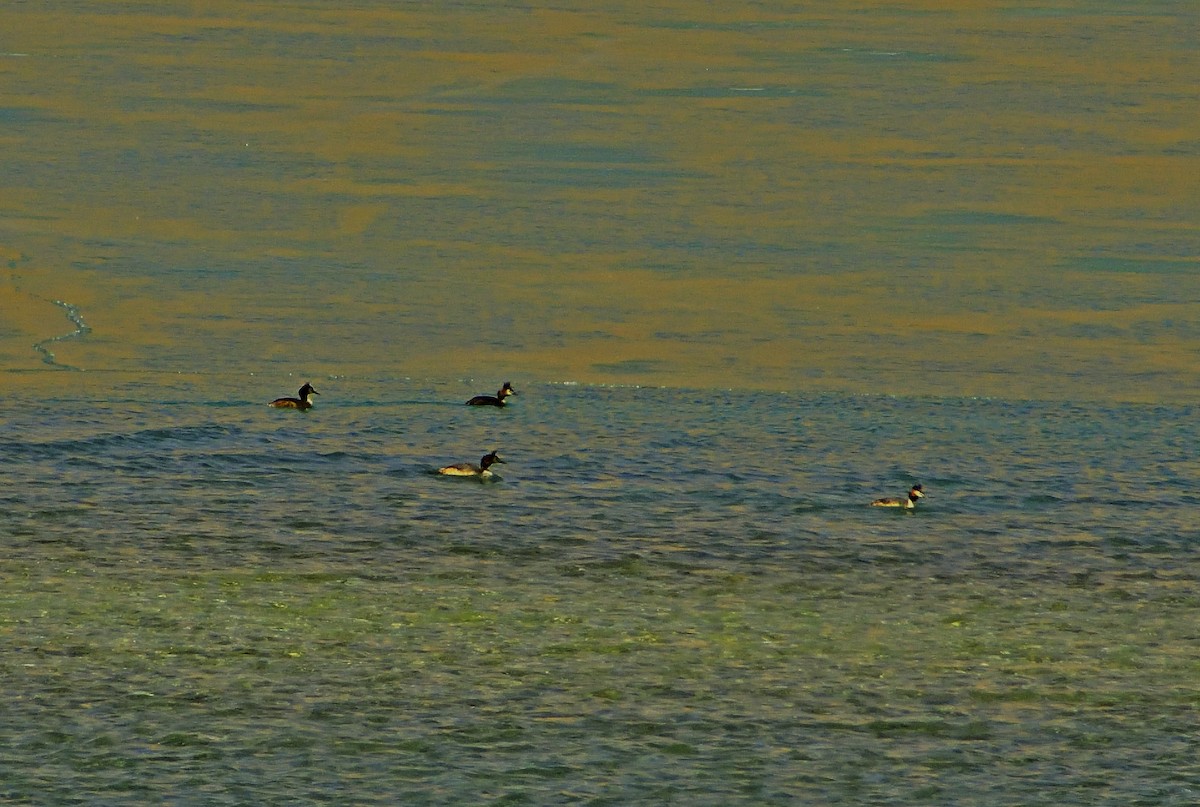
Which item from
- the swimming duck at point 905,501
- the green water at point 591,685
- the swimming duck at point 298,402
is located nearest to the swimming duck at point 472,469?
the green water at point 591,685

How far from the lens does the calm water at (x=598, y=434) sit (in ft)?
23.4

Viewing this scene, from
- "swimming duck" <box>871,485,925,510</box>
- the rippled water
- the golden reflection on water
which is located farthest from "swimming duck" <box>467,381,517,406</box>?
"swimming duck" <box>871,485,925,510</box>

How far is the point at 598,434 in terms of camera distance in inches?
436

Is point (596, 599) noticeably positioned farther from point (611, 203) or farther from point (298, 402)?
point (611, 203)

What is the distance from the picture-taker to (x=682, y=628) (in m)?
8.23

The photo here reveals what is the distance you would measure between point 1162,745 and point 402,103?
1436 centimetres

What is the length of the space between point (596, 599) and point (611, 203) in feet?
26.8

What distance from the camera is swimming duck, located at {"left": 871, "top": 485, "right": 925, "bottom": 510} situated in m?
9.79

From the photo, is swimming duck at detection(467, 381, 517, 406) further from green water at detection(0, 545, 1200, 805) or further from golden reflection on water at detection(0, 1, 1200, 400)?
green water at detection(0, 545, 1200, 805)

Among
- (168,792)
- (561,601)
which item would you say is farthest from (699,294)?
(168,792)

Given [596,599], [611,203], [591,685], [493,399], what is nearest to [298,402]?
[493,399]

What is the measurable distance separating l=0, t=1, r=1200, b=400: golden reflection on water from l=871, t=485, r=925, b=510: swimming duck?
232cm

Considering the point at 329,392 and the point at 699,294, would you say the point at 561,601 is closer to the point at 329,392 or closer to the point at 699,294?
the point at 329,392

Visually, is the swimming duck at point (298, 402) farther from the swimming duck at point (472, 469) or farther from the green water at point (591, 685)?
the green water at point (591, 685)
